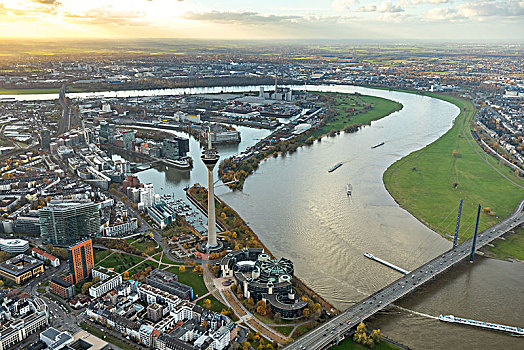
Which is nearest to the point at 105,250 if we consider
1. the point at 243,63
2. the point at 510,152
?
the point at 510,152

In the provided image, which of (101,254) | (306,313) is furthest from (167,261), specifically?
(306,313)

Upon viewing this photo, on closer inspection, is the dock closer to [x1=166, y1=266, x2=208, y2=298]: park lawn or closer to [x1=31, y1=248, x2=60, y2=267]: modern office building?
[x1=166, y1=266, x2=208, y2=298]: park lawn

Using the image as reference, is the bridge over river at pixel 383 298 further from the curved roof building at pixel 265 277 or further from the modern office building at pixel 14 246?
the modern office building at pixel 14 246

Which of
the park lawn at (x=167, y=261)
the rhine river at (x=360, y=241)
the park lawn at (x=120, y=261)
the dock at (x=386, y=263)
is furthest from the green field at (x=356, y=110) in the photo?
the park lawn at (x=120, y=261)

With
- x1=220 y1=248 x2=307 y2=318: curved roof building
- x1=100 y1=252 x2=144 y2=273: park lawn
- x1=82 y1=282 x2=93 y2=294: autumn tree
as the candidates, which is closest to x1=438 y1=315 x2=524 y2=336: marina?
x1=220 y1=248 x2=307 y2=318: curved roof building

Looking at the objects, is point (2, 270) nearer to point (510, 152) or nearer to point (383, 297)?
point (383, 297)
